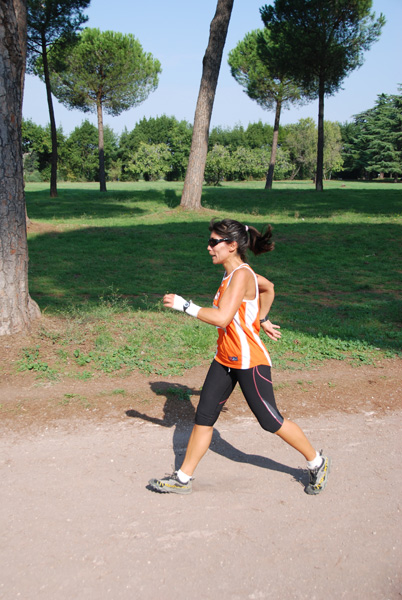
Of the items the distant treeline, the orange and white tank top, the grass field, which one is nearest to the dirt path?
the orange and white tank top

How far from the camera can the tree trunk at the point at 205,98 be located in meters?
16.8

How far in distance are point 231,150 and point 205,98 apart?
144 feet

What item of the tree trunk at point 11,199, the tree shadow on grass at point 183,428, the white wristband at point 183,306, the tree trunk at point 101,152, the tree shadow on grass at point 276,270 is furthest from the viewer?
the tree trunk at point 101,152

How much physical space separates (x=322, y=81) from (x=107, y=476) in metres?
26.8

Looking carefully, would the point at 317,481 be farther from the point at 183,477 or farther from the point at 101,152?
the point at 101,152

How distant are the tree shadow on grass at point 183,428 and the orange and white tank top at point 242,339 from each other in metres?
0.91

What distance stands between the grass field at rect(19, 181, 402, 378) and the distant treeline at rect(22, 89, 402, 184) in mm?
35979

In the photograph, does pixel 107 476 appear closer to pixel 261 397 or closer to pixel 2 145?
pixel 261 397

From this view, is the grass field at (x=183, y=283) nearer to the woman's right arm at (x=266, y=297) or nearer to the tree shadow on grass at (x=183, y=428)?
the tree shadow on grass at (x=183, y=428)

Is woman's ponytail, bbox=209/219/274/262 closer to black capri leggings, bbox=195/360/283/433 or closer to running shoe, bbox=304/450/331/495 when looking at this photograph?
black capri leggings, bbox=195/360/283/433

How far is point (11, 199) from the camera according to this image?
241 inches

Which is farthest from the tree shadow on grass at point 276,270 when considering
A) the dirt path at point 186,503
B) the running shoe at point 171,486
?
the running shoe at point 171,486

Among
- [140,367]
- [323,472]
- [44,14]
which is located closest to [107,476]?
[323,472]

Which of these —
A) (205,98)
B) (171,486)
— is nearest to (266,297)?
(171,486)
